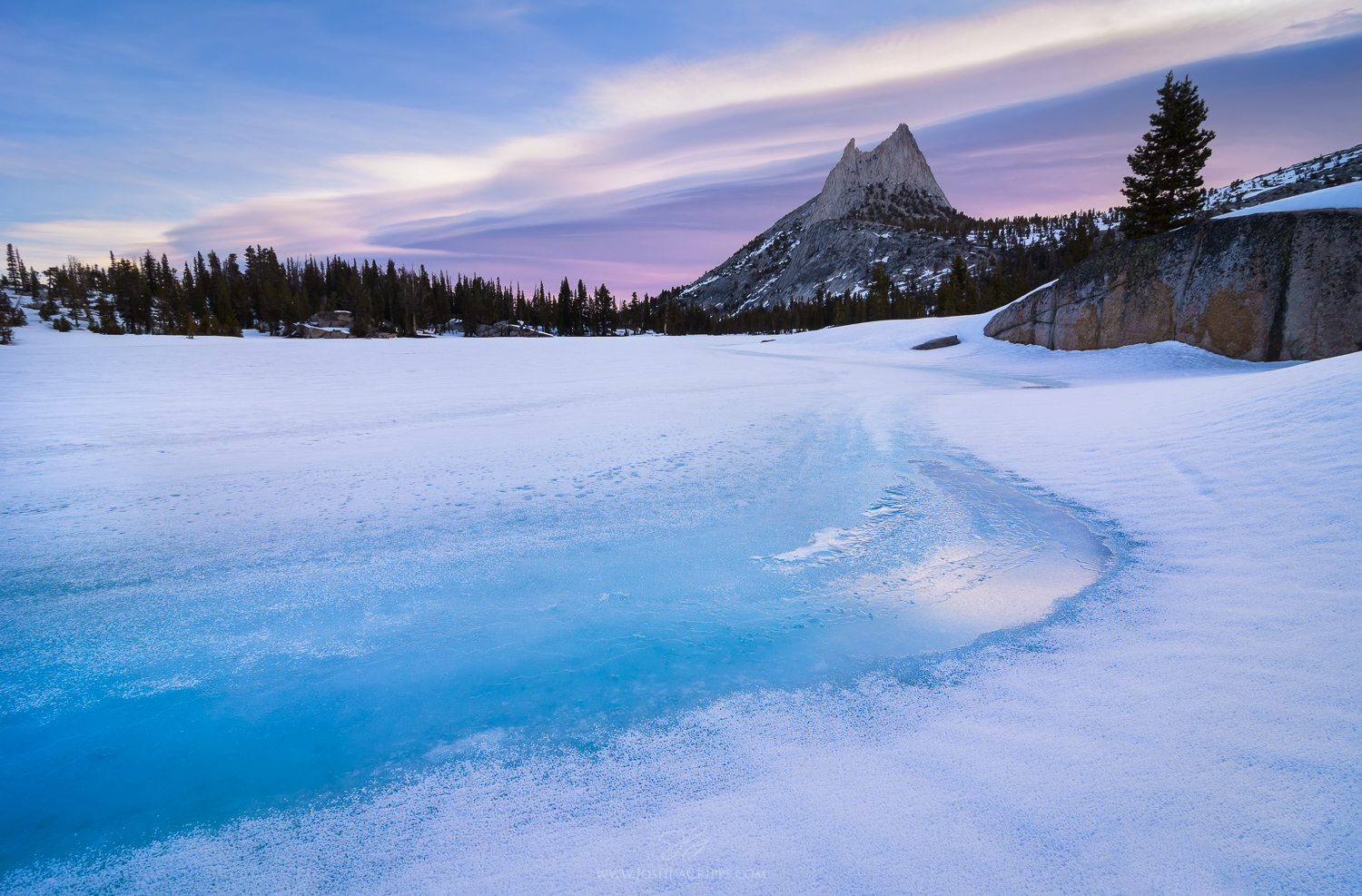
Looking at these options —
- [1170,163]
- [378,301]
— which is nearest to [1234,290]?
[1170,163]

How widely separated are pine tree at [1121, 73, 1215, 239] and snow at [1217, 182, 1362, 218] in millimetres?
17144

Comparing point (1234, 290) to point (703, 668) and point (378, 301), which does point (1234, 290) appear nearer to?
point (703, 668)

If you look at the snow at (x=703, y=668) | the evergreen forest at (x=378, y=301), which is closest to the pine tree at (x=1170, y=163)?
the evergreen forest at (x=378, y=301)

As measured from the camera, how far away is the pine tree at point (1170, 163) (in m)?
28.9

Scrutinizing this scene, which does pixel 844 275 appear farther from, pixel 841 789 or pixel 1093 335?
pixel 841 789

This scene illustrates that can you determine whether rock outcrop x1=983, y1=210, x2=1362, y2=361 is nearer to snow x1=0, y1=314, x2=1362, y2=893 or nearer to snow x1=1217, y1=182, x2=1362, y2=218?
snow x1=1217, y1=182, x2=1362, y2=218

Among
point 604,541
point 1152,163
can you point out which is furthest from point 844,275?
point 604,541

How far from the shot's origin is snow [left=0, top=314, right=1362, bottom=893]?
1.76 m

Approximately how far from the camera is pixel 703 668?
286 centimetres

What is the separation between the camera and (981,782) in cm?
199

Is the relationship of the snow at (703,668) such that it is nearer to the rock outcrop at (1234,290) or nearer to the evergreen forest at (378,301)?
the rock outcrop at (1234,290)

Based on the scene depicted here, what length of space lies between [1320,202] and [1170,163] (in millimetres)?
21342

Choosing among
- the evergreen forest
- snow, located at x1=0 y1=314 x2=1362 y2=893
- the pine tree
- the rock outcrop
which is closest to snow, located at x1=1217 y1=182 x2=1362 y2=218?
the rock outcrop

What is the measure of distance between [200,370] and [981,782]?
24443 millimetres
